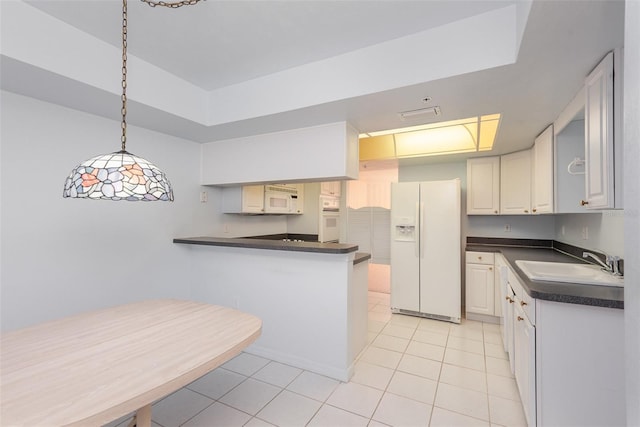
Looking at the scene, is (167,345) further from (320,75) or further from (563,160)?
(563,160)

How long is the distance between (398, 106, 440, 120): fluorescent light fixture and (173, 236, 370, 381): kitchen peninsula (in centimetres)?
114

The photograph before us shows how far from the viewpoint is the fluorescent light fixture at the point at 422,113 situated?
222 centimetres

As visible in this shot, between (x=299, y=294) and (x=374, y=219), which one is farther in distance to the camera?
(x=374, y=219)

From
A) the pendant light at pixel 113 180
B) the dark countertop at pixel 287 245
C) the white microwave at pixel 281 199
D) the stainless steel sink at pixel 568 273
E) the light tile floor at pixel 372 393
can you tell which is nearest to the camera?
the pendant light at pixel 113 180

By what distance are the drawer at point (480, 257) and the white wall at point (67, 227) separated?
11.1 ft

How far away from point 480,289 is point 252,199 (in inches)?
117

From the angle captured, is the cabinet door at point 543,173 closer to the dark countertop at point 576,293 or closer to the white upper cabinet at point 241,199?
the dark countertop at point 576,293

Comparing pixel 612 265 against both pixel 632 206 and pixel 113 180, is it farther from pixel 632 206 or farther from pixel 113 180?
pixel 113 180

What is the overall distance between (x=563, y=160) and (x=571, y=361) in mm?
1686

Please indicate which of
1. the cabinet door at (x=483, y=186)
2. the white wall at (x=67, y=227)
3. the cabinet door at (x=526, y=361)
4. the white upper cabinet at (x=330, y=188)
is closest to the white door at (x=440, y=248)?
the cabinet door at (x=483, y=186)

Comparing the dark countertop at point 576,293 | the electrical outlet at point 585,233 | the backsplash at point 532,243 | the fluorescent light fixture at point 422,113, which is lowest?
the dark countertop at point 576,293

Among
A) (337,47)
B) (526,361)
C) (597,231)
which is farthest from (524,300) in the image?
(337,47)

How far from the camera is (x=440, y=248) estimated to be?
3.60 metres

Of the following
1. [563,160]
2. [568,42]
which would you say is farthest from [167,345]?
[563,160]
